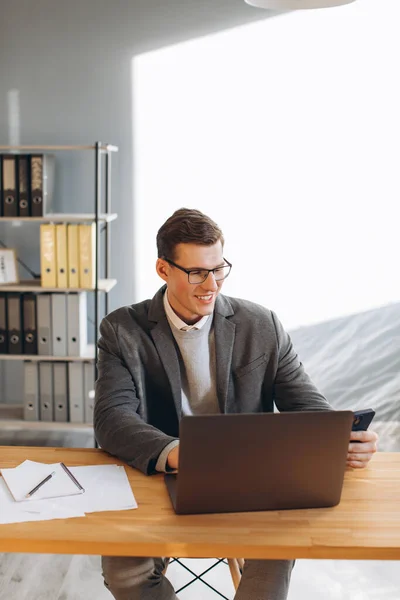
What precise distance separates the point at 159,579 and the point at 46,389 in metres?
2.15

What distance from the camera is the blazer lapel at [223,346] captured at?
2.02 meters

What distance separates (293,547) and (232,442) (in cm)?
21

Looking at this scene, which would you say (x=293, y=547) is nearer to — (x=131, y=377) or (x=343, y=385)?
(x=131, y=377)

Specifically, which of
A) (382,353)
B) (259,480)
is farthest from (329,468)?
(382,353)

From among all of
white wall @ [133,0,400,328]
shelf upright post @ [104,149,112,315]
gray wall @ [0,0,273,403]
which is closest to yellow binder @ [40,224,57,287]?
shelf upright post @ [104,149,112,315]

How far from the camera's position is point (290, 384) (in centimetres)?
204

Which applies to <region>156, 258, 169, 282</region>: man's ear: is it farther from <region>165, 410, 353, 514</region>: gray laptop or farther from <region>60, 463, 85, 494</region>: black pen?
<region>165, 410, 353, 514</region>: gray laptop

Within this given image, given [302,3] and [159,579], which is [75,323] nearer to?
[159,579]

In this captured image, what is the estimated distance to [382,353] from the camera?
4.15m

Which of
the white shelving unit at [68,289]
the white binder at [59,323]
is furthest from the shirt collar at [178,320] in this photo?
the white binder at [59,323]

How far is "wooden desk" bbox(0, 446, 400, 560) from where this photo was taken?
1341 mm

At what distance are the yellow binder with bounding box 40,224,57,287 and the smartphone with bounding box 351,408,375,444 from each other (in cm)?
223

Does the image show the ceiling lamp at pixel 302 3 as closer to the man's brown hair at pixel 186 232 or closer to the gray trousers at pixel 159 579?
the man's brown hair at pixel 186 232

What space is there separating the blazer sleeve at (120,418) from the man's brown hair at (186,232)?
0.26m
